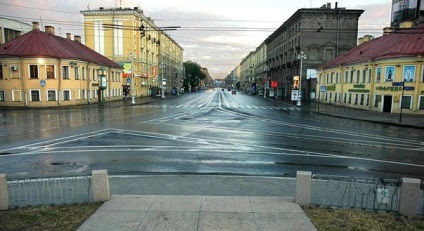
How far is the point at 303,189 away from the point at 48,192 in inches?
258

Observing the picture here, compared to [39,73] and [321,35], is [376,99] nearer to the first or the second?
[321,35]

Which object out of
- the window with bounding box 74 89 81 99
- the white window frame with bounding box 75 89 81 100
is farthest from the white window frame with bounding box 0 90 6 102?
the white window frame with bounding box 75 89 81 100

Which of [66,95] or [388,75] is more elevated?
[388,75]

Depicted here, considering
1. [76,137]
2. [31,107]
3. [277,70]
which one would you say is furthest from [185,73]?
[76,137]

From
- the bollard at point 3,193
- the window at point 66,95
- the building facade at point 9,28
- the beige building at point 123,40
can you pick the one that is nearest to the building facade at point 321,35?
the beige building at point 123,40

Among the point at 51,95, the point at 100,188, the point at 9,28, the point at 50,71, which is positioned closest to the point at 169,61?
the point at 9,28

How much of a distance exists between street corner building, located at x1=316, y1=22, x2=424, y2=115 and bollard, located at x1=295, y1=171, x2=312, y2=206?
24.6 metres

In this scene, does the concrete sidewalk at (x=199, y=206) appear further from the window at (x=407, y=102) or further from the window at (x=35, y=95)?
the window at (x=35, y=95)

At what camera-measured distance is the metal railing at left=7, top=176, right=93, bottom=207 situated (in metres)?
7.44

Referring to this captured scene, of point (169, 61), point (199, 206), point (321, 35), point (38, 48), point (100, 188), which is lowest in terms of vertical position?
point (199, 206)

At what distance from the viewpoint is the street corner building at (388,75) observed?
33.3m

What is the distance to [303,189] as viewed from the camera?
7.15 meters

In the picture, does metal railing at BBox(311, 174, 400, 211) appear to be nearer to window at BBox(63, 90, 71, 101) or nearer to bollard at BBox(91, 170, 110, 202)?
bollard at BBox(91, 170, 110, 202)

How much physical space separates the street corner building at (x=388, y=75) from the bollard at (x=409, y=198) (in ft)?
78.0
